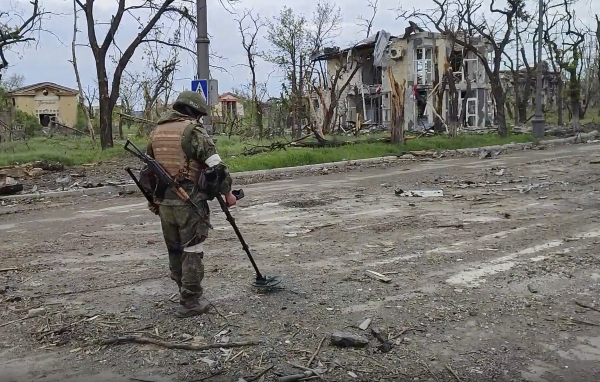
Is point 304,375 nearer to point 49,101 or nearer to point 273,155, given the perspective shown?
point 273,155

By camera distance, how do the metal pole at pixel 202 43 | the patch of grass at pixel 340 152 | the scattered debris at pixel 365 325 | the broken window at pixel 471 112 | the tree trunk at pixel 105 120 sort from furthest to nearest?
the broken window at pixel 471 112
the tree trunk at pixel 105 120
the patch of grass at pixel 340 152
the metal pole at pixel 202 43
the scattered debris at pixel 365 325

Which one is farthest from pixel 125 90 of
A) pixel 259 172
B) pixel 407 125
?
pixel 259 172

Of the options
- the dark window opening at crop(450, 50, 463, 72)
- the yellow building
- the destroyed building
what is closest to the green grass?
the dark window opening at crop(450, 50, 463, 72)

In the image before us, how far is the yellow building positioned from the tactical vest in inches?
2097

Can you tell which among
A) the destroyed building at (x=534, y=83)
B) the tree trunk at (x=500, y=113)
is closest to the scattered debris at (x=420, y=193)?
the tree trunk at (x=500, y=113)

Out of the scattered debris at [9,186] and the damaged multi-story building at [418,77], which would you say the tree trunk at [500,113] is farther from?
the scattered debris at [9,186]

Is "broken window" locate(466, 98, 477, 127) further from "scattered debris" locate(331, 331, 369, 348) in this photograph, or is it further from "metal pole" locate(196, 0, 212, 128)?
"scattered debris" locate(331, 331, 369, 348)

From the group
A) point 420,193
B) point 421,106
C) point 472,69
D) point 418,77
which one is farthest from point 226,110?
point 420,193

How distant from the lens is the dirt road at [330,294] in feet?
13.3

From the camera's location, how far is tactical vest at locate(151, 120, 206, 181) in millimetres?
4750

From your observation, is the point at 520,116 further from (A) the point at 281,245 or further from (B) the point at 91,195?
(A) the point at 281,245

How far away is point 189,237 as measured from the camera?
4793 millimetres

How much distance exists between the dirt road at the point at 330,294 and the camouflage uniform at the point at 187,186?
11.8 inches

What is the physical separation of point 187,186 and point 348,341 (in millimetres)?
1742
